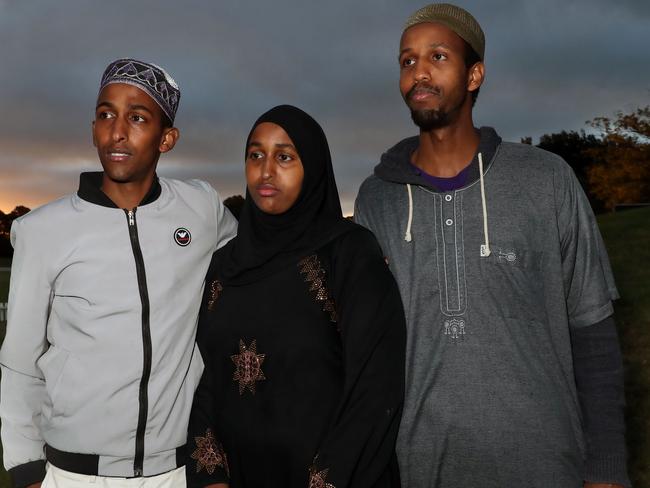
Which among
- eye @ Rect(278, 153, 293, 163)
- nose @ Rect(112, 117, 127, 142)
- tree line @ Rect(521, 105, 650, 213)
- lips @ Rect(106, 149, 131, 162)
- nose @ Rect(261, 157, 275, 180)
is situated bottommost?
nose @ Rect(261, 157, 275, 180)

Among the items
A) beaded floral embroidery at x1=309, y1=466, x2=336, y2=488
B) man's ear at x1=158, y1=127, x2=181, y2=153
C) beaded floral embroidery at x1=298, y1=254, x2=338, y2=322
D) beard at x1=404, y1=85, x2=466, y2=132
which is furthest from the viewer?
man's ear at x1=158, y1=127, x2=181, y2=153

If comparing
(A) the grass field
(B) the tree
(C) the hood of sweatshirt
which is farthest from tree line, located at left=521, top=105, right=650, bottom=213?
(C) the hood of sweatshirt

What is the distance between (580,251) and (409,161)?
0.85m

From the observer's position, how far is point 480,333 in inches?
126

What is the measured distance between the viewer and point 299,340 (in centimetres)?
308

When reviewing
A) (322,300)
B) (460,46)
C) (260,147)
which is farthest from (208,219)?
(460,46)

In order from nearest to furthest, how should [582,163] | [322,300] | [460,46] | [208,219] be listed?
[322,300], [460,46], [208,219], [582,163]

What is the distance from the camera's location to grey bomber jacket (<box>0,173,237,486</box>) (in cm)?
349

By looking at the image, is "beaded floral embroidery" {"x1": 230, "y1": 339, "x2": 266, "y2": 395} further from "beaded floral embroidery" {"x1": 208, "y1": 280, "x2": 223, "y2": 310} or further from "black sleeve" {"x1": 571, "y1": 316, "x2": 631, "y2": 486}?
"black sleeve" {"x1": 571, "y1": 316, "x2": 631, "y2": 486}

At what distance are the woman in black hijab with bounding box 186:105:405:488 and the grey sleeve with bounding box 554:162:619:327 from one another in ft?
2.59

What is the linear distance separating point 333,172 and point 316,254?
43 cm

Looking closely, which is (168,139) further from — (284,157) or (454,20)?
(454,20)

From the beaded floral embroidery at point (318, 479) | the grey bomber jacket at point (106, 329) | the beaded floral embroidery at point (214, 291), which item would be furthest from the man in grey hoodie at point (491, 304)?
the grey bomber jacket at point (106, 329)

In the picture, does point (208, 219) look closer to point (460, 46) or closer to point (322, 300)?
point (322, 300)
